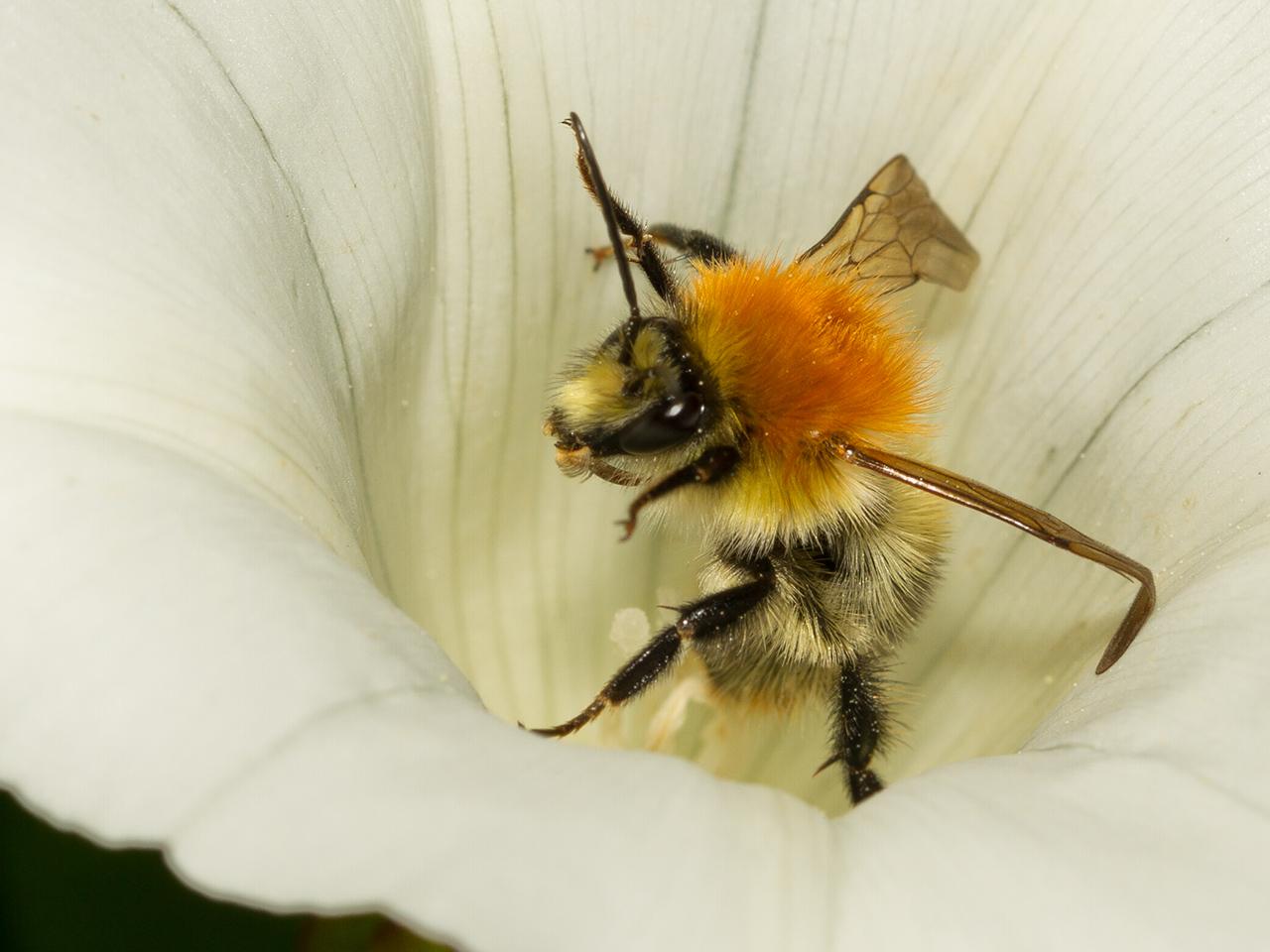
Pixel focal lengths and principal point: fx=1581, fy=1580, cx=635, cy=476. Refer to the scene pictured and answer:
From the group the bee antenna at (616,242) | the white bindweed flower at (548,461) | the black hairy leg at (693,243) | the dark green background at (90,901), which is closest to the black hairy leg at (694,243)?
the black hairy leg at (693,243)

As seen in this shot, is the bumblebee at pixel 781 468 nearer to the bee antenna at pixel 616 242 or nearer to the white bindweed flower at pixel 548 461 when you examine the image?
the bee antenna at pixel 616 242

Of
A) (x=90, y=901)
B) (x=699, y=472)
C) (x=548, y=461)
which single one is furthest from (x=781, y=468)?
(x=90, y=901)

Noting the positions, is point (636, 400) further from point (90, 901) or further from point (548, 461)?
point (90, 901)

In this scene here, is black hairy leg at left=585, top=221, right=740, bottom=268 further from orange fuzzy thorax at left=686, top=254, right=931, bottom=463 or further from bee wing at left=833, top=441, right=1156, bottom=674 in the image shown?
bee wing at left=833, top=441, right=1156, bottom=674

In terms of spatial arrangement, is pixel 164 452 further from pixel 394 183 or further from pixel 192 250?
pixel 394 183

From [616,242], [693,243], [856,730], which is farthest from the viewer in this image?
[693,243]

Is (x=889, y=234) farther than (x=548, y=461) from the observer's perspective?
No

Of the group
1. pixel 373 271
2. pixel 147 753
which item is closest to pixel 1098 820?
pixel 147 753

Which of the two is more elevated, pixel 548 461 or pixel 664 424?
pixel 664 424
